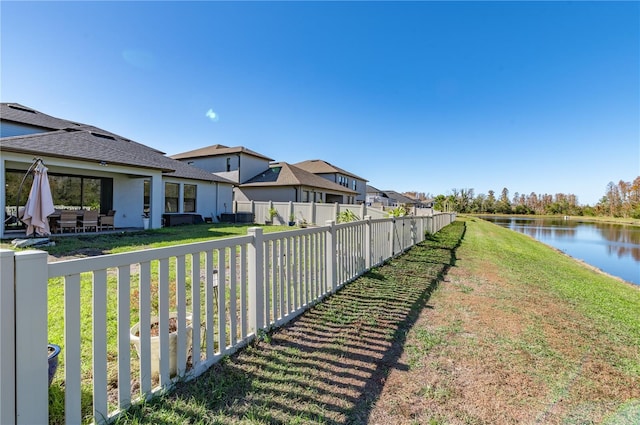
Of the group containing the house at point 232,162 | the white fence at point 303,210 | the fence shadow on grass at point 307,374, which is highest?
the house at point 232,162

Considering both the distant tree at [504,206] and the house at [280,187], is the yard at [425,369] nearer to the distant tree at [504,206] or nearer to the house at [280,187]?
the house at [280,187]

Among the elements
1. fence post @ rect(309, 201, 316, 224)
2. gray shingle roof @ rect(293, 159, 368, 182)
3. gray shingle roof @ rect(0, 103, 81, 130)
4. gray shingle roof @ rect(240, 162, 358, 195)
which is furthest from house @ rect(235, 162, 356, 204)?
gray shingle roof @ rect(0, 103, 81, 130)

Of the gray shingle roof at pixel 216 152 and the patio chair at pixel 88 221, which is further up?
the gray shingle roof at pixel 216 152

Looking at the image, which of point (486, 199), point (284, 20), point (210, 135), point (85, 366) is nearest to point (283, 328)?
point (85, 366)

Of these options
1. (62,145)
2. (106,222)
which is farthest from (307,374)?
(62,145)

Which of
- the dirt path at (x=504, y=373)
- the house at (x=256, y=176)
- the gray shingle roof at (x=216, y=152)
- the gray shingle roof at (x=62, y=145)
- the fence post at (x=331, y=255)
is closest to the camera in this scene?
the dirt path at (x=504, y=373)

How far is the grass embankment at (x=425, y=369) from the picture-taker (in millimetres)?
1995

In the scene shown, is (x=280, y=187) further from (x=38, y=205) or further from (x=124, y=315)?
(x=124, y=315)

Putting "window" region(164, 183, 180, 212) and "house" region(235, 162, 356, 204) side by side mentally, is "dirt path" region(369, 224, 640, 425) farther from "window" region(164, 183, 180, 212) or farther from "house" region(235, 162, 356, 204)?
"house" region(235, 162, 356, 204)

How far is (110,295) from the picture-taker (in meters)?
3.84

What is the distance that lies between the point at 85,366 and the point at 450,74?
1778cm

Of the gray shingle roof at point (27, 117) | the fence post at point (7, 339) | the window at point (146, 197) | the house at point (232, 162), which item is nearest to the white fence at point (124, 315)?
the fence post at point (7, 339)

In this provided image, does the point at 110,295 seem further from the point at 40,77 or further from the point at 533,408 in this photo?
the point at 40,77

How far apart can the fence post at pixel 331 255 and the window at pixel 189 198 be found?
49.0 ft
